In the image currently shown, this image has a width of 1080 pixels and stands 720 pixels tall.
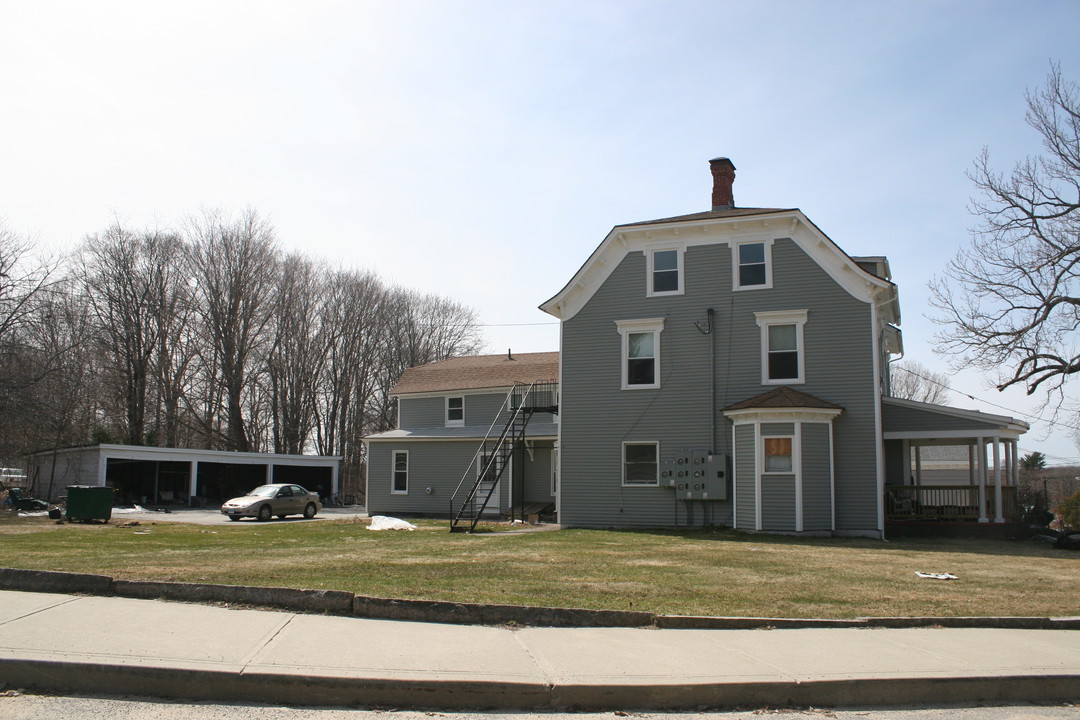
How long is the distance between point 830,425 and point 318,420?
132ft

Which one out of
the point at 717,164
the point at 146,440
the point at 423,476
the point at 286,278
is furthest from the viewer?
the point at 286,278

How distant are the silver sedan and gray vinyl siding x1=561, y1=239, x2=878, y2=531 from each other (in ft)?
35.9

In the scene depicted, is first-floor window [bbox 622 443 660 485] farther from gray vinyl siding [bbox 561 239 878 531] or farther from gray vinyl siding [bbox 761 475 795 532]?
gray vinyl siding [bbox 761 475 795 532]

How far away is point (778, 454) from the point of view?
826 inches

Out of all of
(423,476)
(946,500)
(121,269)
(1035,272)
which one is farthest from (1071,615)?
(121,269)

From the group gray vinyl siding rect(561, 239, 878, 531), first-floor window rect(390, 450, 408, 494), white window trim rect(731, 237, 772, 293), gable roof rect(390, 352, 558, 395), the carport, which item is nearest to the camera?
gray vinyl siding rect(561, 239, 878, 531)

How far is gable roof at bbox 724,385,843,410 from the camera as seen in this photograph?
20.6 metres

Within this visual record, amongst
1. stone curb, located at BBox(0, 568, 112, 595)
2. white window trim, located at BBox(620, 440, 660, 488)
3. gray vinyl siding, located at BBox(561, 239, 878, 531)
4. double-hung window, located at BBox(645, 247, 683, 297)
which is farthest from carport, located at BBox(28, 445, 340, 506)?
stone curb, located at BBox(0, 568, 112, 595)

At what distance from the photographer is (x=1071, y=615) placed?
9312 millimetres

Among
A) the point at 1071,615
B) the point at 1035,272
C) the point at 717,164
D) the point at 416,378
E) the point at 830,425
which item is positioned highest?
the point at 717,164

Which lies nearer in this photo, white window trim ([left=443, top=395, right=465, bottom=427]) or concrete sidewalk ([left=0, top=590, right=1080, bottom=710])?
concrete sidewalk ([left=0, top=590, right=1080, bottom=710])

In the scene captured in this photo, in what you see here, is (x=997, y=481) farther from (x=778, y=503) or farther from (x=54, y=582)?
(x=54, y=582)

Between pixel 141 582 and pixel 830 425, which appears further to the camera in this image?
pixel 830 425

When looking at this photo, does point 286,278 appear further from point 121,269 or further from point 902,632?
point 902,632
